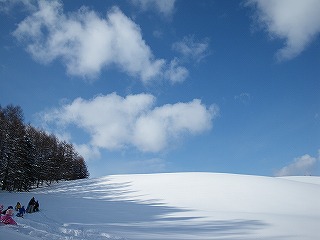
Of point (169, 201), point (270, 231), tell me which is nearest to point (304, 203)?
point (169, 201)

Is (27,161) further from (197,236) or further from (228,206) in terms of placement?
(197,236)

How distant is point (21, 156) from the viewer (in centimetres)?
4309

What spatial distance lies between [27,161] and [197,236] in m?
38.6

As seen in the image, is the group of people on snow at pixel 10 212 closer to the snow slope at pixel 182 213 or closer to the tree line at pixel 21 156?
the snow slope at pixel 182 213

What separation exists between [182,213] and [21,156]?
106ft

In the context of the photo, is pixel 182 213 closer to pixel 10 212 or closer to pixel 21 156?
pixel 10 212

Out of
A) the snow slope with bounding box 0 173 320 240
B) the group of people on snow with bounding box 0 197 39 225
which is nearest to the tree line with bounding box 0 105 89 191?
the snow slope with bounding box 0 173 320 240

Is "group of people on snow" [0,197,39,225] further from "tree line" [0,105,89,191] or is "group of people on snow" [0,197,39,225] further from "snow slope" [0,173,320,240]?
"tree line" [0,105,89,191]

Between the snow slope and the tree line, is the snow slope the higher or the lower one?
the lower one

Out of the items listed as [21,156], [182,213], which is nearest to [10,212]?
[182,213]

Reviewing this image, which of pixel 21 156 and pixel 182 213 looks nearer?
pixel 182 213

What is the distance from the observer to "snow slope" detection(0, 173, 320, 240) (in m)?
13.4

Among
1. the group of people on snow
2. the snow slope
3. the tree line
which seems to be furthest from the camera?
the tree line

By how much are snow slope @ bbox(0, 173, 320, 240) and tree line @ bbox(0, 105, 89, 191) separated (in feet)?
35.2
